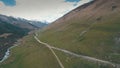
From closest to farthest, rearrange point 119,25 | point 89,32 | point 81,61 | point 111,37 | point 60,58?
1. point 81,61
2. point 60,58
3. point 111,37
4. point 119,25
5. point 89,32

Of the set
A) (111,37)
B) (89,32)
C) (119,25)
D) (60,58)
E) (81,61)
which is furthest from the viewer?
(89,32)

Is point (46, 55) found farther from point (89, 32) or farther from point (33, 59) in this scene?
point (89, 32)

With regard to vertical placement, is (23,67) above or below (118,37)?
below

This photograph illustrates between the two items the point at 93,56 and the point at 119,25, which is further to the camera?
the point at 119,25

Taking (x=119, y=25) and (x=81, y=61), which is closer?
(x=81, y=61)

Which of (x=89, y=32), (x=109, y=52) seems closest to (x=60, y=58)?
(x=109, y=52)

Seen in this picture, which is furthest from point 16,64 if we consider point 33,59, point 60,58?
point 60,58

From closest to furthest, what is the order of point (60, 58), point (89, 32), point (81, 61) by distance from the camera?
point (81, 61) < point (60, 58) < point (89, 32)

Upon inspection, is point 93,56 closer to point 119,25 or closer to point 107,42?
point 107,42

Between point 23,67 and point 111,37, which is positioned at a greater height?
point 111,37
